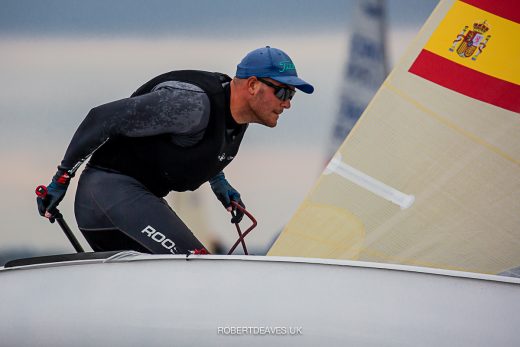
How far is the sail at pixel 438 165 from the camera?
2.42 metres

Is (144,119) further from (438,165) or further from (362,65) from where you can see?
(362,65)

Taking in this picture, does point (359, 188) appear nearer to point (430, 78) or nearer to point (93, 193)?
point (430, 78)

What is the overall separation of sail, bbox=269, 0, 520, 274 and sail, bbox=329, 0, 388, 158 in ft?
1.06

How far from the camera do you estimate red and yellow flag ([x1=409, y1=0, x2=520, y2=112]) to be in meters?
2.46

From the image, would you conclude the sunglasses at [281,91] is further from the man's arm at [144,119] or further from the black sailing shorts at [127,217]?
the black sailing shorts at [127,217]

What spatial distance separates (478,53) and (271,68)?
94cm

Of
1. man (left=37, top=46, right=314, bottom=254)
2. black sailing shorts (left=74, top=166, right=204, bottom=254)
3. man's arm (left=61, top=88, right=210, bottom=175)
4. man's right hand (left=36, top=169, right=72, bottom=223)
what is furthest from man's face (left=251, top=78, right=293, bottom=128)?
man's right hand (left=36, top=169, right=72, bottom=223)

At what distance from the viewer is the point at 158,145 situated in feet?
5.78

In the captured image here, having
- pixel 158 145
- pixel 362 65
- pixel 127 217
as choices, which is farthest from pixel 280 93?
pixel 362 65

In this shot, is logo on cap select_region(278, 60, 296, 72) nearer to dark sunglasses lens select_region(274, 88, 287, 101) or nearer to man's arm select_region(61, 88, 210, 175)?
dark sunglasses lens select_region(274, 88, 287, 101)

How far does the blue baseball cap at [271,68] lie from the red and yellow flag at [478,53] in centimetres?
85

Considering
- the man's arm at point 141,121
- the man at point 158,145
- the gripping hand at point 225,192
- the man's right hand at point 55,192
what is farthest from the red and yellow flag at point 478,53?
the man's right hand at point 55,192

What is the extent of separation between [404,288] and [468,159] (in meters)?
0.98

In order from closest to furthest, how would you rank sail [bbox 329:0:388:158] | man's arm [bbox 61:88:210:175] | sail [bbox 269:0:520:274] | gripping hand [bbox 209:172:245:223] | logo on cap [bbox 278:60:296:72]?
man's arm [bbox 61:88:210:175] → logo on cap [bbox 278:60:296:72] → gripping hand [bbox 209:172:245:223] → sail [bbox 269:0:520:274] → sail [bbox 329:0:388:158]
